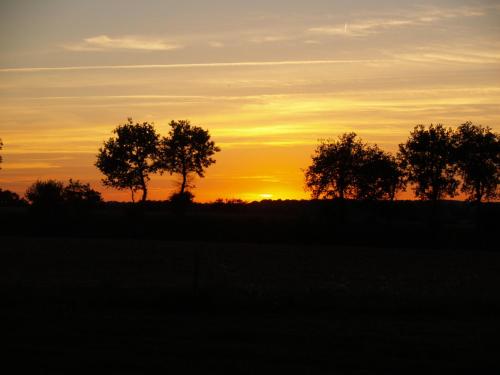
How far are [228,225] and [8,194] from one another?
280 ft

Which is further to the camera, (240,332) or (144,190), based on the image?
(144,190)

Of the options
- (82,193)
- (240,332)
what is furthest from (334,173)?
(240,332)

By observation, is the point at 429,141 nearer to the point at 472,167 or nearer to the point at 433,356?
the point at 472,167

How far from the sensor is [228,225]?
72562mm

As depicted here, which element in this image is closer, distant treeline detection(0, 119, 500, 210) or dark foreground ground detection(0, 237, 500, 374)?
dark foreground ground detection(0, 237, 500, 374)

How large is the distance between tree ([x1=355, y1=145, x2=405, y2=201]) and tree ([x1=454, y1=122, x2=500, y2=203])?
289 inches

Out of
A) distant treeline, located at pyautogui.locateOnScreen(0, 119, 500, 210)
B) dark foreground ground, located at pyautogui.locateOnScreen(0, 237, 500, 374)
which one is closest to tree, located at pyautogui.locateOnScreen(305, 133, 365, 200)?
distant treeline, located at pyautogui.locateOnScreen(0, 119, 500, 210)

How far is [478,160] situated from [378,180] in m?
11.8

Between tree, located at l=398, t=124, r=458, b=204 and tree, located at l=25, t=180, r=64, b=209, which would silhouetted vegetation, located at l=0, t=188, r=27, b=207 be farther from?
tree, located at l=398, t=124, r=458, b=204

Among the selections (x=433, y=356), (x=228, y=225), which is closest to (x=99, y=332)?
(x=433, y=356)

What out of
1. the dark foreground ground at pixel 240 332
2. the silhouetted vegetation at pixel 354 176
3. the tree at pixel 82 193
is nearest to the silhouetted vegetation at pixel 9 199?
the tree at pixel 82 193

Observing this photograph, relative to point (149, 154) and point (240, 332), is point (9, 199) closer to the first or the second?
point (149, 154)

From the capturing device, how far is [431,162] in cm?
7931

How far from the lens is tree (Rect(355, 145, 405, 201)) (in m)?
81.8
